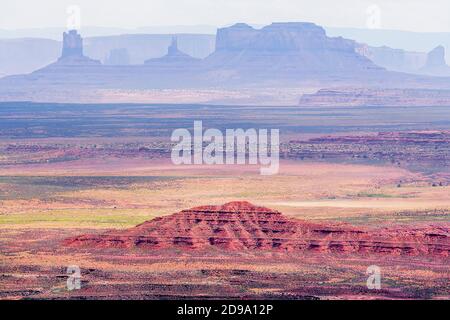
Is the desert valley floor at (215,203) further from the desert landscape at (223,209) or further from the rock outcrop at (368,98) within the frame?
the rock outcrop at (368,98)

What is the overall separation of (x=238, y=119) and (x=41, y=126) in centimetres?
1796

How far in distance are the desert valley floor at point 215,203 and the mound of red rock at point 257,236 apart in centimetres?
12

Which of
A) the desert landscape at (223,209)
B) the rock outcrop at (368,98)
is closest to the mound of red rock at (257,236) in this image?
the desert landscape at (223,209)

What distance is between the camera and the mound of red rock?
49.7 m

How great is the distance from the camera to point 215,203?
69.1 metres

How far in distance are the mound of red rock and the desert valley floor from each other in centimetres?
12

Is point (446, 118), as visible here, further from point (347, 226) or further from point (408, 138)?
point (347, 226)

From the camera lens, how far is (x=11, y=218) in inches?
2447

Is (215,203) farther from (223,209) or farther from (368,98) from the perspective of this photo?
(368,98)

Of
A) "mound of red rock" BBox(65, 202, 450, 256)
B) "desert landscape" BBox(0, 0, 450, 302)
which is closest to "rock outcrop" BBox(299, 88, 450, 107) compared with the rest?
"desert landscape" BBox(0, 0, 450, 302)

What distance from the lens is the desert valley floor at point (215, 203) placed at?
44.6 meters

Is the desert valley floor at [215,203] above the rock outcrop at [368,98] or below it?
below

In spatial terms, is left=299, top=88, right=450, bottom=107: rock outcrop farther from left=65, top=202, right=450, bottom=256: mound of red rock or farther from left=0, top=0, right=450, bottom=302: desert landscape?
left=65, top=202, right=450, bottom=256: mound of red rock
